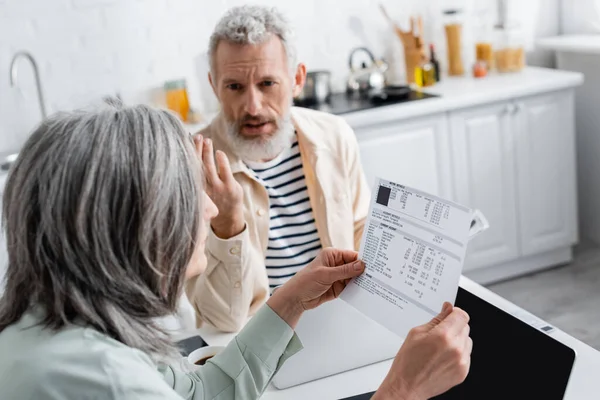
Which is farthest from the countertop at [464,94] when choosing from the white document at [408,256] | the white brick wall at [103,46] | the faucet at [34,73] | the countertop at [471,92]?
the white document at [408,256]

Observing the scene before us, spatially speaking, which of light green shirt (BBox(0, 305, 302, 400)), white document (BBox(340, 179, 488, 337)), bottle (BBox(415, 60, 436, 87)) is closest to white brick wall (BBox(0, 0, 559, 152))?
bottle (BBox(415, 60, 436, 87))

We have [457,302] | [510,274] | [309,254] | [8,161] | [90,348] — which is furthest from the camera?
[510,274]

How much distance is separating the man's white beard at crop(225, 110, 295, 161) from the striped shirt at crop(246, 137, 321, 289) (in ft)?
0.13

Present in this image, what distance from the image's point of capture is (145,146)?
3.53 ft

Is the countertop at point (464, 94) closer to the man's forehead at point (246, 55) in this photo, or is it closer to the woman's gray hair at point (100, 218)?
the man's forehead at point (246, 55)

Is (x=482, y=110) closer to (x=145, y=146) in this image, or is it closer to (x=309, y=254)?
(x=309, y=254)

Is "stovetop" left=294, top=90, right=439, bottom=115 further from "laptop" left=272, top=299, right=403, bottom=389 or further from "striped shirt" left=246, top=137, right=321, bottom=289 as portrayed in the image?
"laptop" left=272, top=299, right=403, bottom=389

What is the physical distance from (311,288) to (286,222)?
0.70 meters

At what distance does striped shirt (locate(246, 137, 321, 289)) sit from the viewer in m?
2.16

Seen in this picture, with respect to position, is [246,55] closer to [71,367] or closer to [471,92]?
[71,367]

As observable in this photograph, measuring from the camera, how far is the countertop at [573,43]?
3799 millimetres

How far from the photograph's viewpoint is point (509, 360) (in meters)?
1.25

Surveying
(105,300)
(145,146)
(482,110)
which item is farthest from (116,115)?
(482,110)

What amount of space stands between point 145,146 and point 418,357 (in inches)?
19.2
